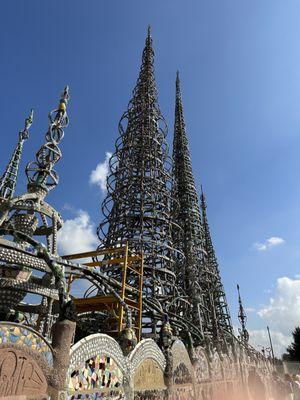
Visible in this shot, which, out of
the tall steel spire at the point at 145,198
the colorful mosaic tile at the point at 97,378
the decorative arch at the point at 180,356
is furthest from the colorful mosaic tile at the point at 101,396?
the tall steel spire at the point at 145,198

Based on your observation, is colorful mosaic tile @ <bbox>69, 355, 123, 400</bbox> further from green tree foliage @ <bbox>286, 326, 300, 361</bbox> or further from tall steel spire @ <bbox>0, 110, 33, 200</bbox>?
green tree foliage @ <bbox>286, 326, 300, 361</bbox>

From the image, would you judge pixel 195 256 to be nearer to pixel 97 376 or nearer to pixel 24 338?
pixel 97 376

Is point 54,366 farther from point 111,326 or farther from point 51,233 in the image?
point 111,326

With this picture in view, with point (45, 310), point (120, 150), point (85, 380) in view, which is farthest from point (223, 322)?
point (85, 380)

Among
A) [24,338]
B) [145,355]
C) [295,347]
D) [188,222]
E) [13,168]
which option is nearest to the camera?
[24,338]

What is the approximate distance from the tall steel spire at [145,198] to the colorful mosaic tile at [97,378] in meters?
13.7

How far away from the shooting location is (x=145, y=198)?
27.0 meters

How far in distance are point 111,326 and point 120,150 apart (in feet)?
56.0

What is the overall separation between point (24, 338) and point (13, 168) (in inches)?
850

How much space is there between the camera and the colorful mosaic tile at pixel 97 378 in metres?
5.08

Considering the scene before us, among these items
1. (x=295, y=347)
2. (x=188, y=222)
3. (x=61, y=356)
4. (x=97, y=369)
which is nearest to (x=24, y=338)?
(x=61, y=356)

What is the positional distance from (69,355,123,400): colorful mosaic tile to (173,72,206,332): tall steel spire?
25112 mm

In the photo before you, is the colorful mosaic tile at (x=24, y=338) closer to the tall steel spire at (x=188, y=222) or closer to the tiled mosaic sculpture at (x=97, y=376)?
the tiled mosaic sculpture at (x=97, y=376)

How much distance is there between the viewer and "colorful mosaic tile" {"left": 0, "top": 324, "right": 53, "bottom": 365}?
406cm
